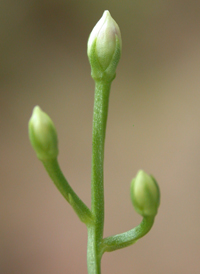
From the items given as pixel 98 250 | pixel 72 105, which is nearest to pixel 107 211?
pixel 72 105

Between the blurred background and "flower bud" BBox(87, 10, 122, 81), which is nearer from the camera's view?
"flower bud" BBox(87, 10, 122, 81)

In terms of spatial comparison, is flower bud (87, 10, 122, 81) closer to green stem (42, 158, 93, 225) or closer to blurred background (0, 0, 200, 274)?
green stem (42, 158, 93, 225)

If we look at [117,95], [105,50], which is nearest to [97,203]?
[105,50]

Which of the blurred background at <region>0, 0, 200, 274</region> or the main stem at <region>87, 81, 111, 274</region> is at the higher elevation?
the blurred background at <region>0, 0, 200, 274</region>

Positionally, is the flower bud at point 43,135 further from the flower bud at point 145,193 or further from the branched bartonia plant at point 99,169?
the flower bud at point 145,193

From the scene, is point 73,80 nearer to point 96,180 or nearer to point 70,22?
point 70,22

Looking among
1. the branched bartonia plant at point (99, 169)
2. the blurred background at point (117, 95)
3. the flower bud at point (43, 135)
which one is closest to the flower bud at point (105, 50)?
the branched bartonia plant at point (99, 169)

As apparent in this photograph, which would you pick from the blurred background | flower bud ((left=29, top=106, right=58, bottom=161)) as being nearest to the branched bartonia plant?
flower bud ((left=29, top=106, right=58, bottom=161))
